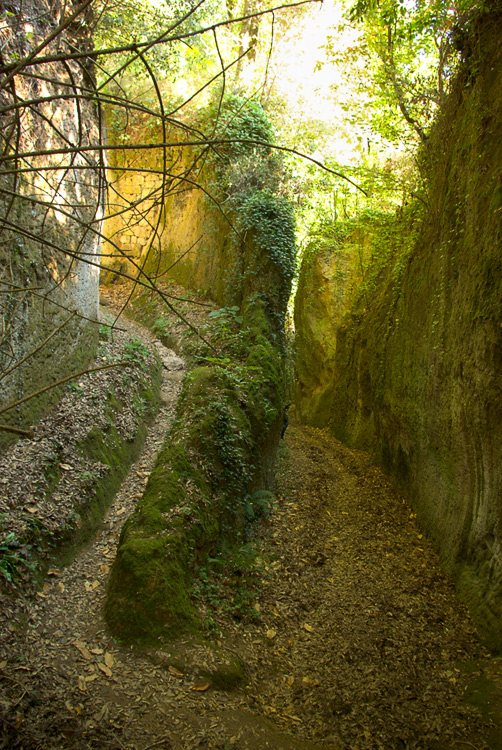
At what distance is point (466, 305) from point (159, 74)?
1230 cm

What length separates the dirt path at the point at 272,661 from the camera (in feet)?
10.5

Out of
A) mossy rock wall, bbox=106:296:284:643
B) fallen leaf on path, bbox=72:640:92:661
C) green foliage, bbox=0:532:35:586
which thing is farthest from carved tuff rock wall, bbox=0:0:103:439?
fallen leaf on path, bbox=72:640:92:661

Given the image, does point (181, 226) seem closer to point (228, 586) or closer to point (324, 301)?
point (324, 301)

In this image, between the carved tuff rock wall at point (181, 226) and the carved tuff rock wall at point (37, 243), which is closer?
the carved tuff rock wall at point (37, 243)

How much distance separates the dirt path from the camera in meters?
3.19

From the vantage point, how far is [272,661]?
4352mm

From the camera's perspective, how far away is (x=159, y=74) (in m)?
13.2

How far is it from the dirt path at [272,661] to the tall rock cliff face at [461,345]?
2.21 ft

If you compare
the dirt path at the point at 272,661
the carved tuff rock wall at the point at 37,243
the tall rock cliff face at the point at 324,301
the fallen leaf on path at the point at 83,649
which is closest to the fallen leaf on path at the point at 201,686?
the dirt path at the point at 272,661

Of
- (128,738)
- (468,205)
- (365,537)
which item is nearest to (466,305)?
(468,205)

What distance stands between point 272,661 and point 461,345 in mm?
3989

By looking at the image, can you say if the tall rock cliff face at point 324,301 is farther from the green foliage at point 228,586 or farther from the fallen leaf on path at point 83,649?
the fallen leaf on path at point 83,649

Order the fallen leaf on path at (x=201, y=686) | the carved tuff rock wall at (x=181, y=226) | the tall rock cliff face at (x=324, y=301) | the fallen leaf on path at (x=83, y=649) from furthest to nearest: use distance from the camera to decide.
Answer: the tall rock cliff face at (x=324, y=301) → the carved tuff rock wall at (x=181, y=226) → the fallen leaf on path at (x=83, y=649) → the fallen leaf on path at (x=201, y=686)

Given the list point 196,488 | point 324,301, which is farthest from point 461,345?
point 324,301
